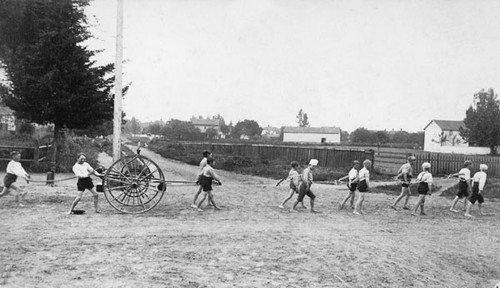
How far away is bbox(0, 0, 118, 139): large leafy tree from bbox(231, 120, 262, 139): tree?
301ft

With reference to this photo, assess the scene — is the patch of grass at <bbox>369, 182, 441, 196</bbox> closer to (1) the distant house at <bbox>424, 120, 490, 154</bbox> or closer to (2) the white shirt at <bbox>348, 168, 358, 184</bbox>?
(2) the white shirt at <bbox>348, 168, 358, 184</bbox>

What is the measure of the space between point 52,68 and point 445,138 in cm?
6590

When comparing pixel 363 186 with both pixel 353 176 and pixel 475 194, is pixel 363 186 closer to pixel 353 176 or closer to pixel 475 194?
pixel 353 176

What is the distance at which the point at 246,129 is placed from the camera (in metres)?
114

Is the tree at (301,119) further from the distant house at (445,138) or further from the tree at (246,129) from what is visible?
the distant house at (445,138)

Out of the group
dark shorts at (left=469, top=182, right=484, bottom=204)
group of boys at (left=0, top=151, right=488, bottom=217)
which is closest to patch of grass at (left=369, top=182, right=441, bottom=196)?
group of boys at (left=0, top=151, right=488, bottom=217)

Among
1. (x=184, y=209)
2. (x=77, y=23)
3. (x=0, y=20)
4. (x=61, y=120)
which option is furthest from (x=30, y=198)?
(x=0, y=20)

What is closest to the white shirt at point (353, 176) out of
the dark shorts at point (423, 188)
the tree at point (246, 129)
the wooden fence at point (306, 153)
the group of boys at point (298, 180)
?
the group of boys at point (298, 180)

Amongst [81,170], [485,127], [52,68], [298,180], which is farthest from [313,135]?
[81,170]

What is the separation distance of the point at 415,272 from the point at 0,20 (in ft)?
74.8

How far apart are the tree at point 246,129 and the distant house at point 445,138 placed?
47.8m

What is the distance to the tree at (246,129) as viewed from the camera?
112750 millimetres

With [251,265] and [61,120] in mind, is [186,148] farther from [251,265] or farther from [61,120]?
[251,265]

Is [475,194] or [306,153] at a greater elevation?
[306,153]
